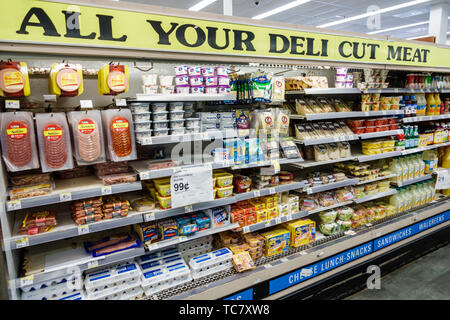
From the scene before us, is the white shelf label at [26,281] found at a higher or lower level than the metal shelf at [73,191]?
lower

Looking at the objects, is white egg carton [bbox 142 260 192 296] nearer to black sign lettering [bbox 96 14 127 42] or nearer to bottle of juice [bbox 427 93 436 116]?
black sign lettering [bbox 96 14 127 42]

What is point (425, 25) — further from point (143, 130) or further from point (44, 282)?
point (44, 282)

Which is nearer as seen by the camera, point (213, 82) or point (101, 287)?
point (101, 287)

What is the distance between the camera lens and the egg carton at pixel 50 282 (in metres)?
1.85

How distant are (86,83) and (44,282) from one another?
1445 mm

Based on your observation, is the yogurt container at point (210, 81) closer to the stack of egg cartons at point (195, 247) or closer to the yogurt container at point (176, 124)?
the yogurt container at point (176, 124)

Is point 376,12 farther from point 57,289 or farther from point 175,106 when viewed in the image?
point 57,289

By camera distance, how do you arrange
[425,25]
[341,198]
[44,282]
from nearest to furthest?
[44,282], [341,198], [425,25]

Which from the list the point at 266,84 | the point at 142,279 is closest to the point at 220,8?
the point at 266,84

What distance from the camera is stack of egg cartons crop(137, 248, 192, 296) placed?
220cm

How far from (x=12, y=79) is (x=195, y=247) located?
6.00 feet

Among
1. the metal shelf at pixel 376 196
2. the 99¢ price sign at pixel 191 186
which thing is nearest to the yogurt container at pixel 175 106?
the 99¢ price sign at pixel 191 186

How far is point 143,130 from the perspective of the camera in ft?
6.63

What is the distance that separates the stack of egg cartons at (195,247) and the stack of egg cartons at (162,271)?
9cm
